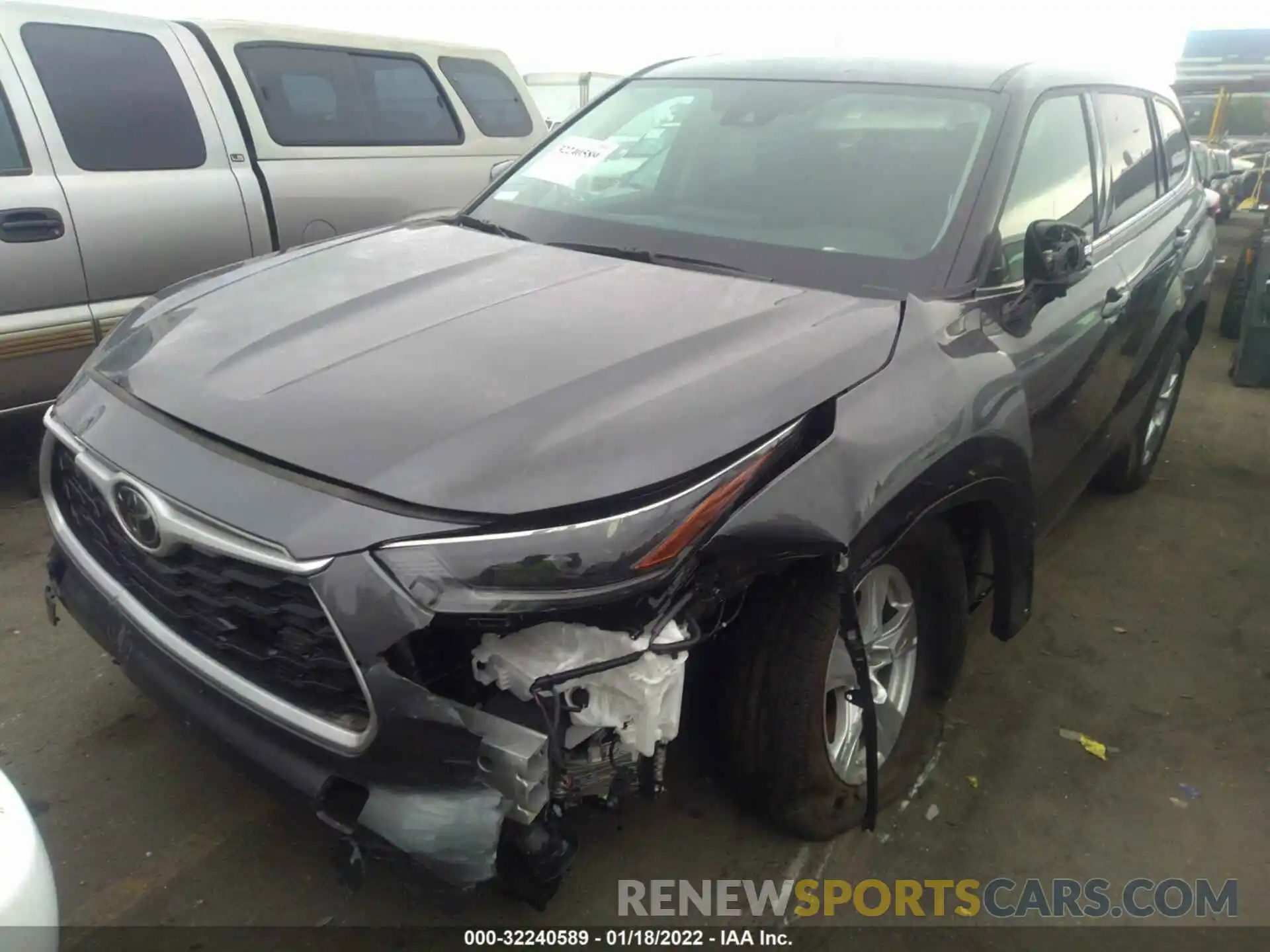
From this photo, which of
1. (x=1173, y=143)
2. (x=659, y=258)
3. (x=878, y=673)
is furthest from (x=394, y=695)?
(x=1173, y=143)

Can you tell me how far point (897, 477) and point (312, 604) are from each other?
46.2 inches

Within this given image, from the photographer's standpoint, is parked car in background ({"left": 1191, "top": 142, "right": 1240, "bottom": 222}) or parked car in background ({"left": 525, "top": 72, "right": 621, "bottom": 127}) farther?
parked car in background ({"left": 525, "top": 72, "right": 621, "bottom": 127})

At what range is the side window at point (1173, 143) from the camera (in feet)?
13.3

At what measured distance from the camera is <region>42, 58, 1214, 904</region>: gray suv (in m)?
1.69

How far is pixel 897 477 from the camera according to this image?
6.68 feet

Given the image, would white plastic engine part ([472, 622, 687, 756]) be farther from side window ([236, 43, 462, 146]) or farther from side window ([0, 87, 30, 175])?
side window ([236, 43, 462, 146])

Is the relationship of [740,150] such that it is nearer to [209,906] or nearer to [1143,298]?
[1143,298]

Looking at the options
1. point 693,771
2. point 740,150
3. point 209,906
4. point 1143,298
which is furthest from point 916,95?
point 209,906

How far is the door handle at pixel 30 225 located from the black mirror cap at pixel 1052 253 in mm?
3594

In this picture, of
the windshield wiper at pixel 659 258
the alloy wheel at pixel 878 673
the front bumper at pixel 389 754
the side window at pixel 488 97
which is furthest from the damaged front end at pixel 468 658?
the side window at pixel 488 97

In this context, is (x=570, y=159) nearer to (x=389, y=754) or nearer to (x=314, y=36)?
(x=389, y=754)

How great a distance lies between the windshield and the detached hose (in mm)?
852

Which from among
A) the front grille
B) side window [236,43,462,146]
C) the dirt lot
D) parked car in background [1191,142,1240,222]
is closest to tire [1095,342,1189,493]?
the dirt lot

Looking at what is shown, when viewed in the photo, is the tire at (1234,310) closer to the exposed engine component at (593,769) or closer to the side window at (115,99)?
the side window at (115,99)
